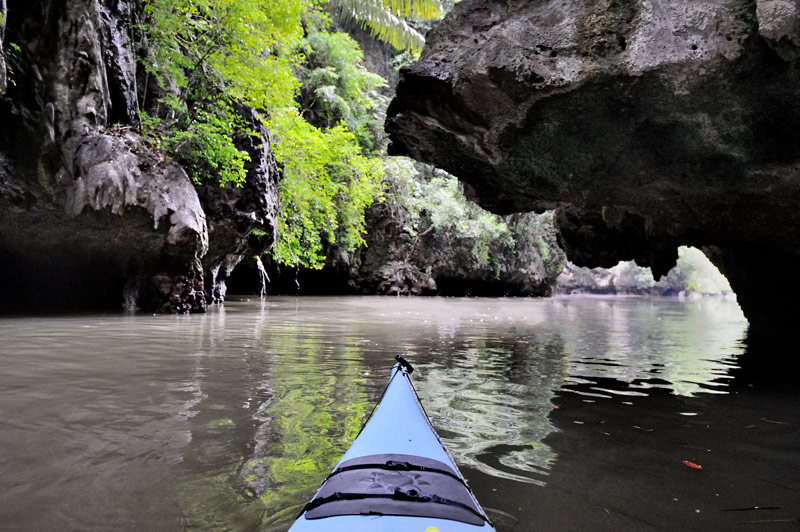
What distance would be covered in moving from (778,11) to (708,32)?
56 centimetres

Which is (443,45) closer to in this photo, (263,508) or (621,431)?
(621,431)

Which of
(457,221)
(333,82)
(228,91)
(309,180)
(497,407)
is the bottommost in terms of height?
(497,407)

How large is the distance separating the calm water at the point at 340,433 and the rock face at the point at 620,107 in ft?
6.80

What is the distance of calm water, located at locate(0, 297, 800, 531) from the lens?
7.22 ft

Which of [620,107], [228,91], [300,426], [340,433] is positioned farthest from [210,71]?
[340,433]

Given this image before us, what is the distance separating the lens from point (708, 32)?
4.16 m

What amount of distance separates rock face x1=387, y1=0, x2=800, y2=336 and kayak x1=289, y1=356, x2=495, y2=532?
3.61 metres

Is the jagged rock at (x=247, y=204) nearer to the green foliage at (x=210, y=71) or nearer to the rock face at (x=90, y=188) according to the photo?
the rock face at (x=90, y=188)

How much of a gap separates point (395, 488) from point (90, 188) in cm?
995

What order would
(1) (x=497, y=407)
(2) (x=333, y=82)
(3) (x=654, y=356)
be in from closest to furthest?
(1) (x=497, y=407), (3) (x=654, y=356), (2) (x=333, y=82)

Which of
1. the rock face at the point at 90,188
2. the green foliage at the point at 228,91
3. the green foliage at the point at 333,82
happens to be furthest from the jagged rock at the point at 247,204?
the green foliage at the point at 333,82

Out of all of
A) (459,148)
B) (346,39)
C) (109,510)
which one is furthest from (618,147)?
(346,39)

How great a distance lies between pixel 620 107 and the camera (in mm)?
4773

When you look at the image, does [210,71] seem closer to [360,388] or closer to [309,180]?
[309,180]
